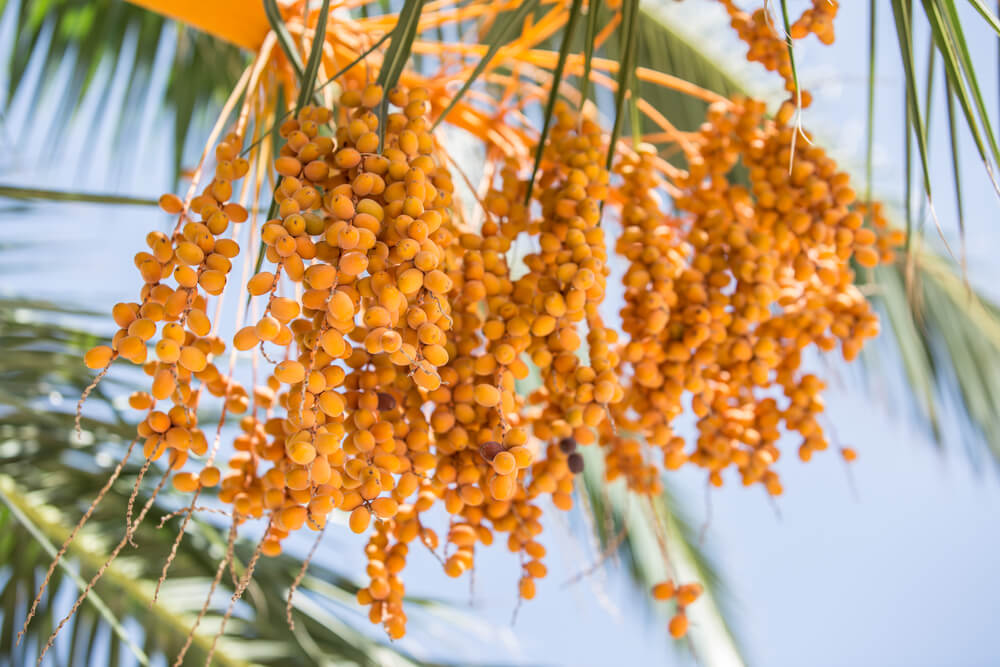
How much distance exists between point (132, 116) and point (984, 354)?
220 cm

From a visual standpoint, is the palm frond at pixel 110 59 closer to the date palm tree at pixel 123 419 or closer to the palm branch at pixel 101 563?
the date palm tree at pixel 123 419

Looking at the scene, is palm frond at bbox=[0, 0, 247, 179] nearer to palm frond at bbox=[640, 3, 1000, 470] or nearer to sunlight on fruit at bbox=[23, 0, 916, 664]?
sunlight on fruit at bbox=[23, 0, 916, 664]

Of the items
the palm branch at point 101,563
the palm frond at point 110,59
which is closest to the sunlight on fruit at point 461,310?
the palm branch at point 101,563

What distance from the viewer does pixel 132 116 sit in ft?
6.02

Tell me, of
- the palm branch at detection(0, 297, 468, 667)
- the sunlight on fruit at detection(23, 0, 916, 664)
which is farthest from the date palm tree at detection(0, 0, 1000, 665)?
the sunlight on fruit at detection(23, 0, 916, 664)

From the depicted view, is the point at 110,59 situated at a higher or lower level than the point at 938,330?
higher

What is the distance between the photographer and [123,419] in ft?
4.00

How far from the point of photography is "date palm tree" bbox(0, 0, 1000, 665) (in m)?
0.92

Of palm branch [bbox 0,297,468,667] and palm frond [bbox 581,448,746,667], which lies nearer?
palm branch [bbox 0,297,468,667]

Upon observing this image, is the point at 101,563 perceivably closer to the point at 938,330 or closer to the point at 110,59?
the point at 110,59

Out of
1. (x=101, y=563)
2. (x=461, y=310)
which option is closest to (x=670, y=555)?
(x=101, y=563)

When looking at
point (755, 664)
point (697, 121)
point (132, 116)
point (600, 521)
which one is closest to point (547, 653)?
point (755, 664)

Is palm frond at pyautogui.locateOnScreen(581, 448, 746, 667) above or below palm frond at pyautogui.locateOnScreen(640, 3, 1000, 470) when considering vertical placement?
below

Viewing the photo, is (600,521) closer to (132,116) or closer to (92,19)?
(132,116)
